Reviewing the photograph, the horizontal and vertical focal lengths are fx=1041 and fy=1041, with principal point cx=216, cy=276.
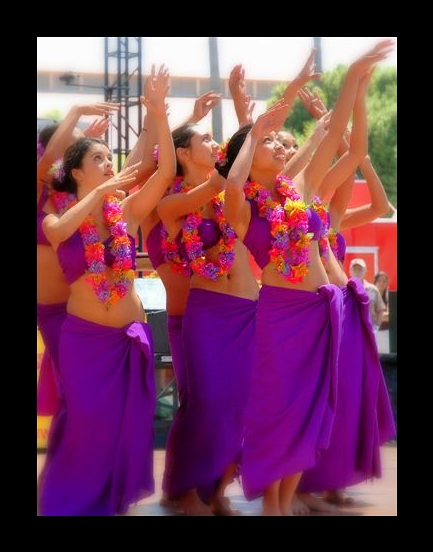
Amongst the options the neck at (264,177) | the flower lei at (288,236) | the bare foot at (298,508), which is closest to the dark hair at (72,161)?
the neck at (264,177)

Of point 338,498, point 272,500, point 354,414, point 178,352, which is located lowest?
point 338,498

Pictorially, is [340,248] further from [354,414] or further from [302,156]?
[354,414]

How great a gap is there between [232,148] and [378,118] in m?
19.0

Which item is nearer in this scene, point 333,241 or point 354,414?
point 354,414

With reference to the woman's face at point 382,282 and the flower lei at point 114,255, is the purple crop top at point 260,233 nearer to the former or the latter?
the flower lei at point 114,255

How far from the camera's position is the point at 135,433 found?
4645mm

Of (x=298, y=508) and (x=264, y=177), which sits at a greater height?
(x=264, y=177)

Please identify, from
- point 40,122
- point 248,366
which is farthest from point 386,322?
point 248,366

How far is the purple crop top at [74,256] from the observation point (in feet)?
15.2

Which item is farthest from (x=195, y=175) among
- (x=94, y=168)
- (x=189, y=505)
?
(x=189, y=505)

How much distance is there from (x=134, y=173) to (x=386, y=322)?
Result: 9.15 metres

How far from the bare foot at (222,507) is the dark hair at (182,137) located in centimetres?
162

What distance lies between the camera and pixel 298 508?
4.97 metres

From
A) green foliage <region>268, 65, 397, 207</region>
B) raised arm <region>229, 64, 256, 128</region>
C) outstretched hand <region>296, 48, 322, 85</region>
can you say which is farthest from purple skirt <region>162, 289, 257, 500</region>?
green foliage <region>268, 65, 397, 207</region>
